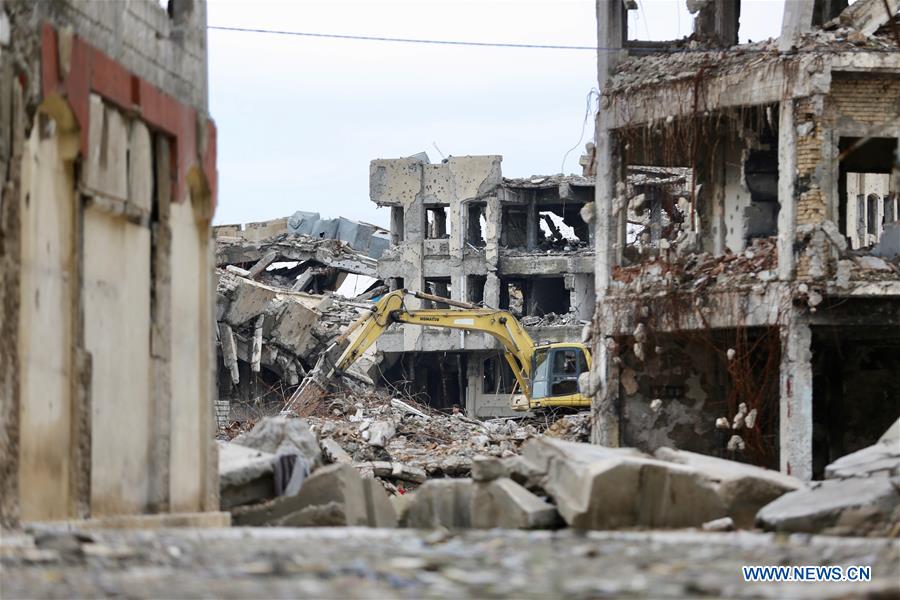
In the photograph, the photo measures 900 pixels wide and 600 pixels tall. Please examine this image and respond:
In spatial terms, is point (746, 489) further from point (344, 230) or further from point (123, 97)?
point (344, 230)

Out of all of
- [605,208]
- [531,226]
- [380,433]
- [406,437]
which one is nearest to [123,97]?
[605,208]

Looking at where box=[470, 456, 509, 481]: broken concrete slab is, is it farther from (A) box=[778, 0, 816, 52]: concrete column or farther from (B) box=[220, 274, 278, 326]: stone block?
(B) box=[220, 274, 278, 326]: stone block

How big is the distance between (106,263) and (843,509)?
5537mm

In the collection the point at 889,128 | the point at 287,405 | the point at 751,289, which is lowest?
the point at 287,405

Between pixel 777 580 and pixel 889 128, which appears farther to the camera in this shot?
pixel 889 128

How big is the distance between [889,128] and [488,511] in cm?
1218

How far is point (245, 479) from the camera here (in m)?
14.3

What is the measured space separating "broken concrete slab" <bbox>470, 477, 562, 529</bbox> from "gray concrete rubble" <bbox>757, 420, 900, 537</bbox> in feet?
5.35

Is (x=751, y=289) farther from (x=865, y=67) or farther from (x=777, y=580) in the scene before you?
(x=777, y=580)

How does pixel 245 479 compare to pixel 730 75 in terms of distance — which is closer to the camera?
pixel 245 479

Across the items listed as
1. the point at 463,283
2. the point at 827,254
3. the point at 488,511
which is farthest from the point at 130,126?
the point at 463,283

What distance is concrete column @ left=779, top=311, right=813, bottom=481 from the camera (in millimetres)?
22359

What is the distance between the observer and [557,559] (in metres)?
8.17

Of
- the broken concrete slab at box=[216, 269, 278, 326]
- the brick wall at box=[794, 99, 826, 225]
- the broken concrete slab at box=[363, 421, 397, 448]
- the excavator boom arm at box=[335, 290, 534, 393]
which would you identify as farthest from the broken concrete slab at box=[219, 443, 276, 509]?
the broken concrete slab at box=[216, 269, 278, 326]
